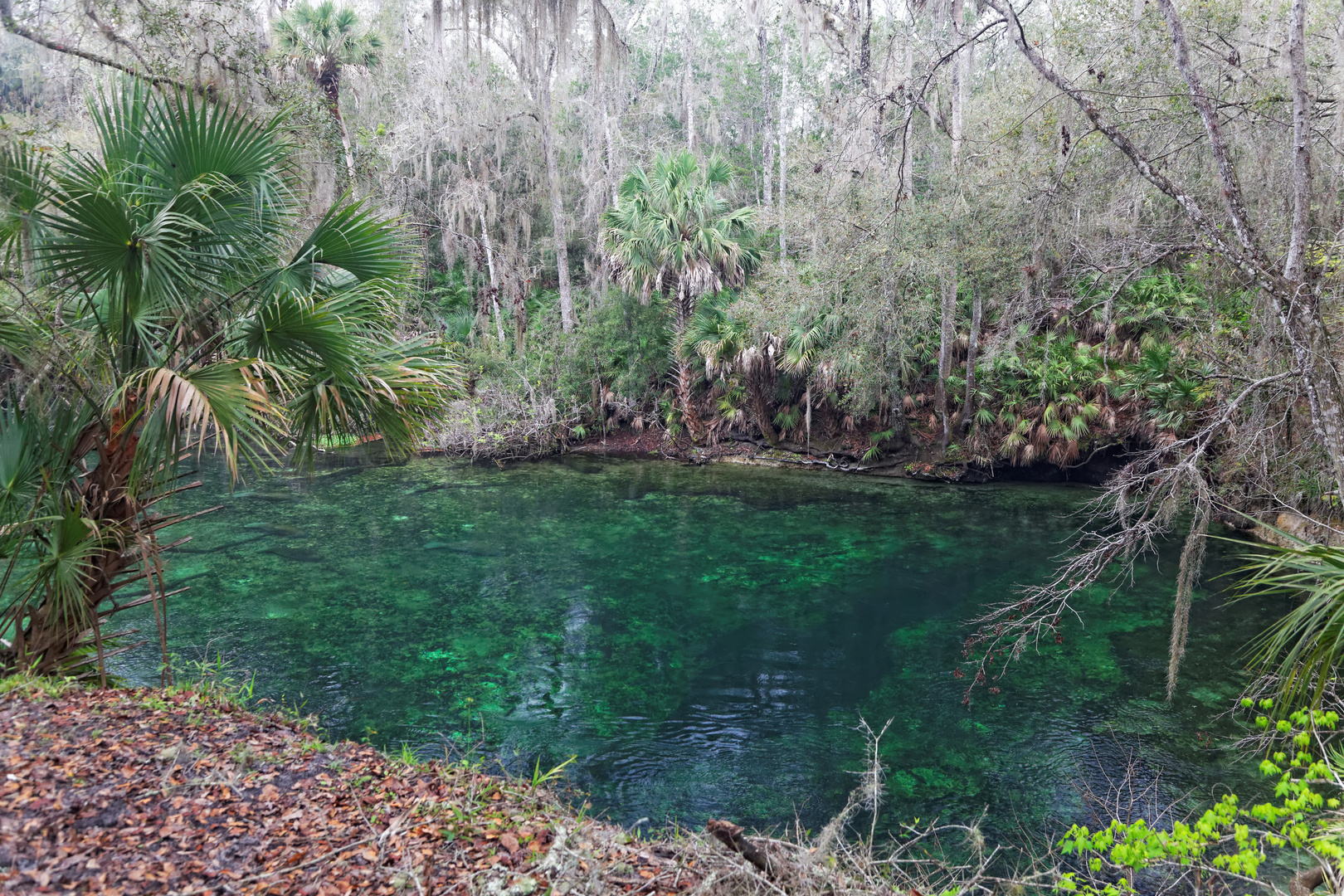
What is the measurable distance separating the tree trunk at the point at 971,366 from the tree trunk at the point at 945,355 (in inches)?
13.9

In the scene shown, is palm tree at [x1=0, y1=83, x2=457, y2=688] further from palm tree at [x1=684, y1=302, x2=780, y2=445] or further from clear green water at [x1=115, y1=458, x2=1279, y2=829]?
palm tree at [x1=684, y1=302, x2=780, y2=445]

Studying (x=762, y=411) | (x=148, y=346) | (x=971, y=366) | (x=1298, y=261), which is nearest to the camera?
(x=148, y=346)

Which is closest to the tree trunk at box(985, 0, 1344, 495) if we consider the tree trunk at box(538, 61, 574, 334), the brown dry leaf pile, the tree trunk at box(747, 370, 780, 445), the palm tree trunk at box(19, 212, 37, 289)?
the brown dry leaf pile

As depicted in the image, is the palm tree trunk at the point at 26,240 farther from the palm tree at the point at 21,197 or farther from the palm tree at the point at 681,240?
the palm tree at the point at 681,240

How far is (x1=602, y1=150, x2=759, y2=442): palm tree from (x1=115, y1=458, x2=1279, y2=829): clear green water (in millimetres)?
5670

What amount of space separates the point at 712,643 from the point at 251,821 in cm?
532

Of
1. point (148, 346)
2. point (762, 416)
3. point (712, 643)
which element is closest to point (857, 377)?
point (762, 416)

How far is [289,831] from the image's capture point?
334cm

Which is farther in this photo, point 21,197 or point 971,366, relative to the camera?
point 971,366

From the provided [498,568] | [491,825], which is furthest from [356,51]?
[491,825]

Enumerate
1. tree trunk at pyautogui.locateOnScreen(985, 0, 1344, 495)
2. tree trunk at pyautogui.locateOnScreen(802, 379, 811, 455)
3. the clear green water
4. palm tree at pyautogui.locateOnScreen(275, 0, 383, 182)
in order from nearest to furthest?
tree trunk at pyautogui.locateOnScreen(985, 0, 1344, 495)
the clear green water
tree trunk at pyautogui.locateOnScreen(802, 379, 811, 455)
palm tree at pyautogui.locateOnScreen(275, 0, 383, 182)

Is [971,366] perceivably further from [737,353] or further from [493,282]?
[493,282]

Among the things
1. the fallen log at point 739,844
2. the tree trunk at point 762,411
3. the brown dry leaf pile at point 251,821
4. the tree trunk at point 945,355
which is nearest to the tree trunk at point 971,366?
the tree trunk at point 945,355

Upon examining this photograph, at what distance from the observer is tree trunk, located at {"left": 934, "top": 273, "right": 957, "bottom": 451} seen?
14.7 metres
